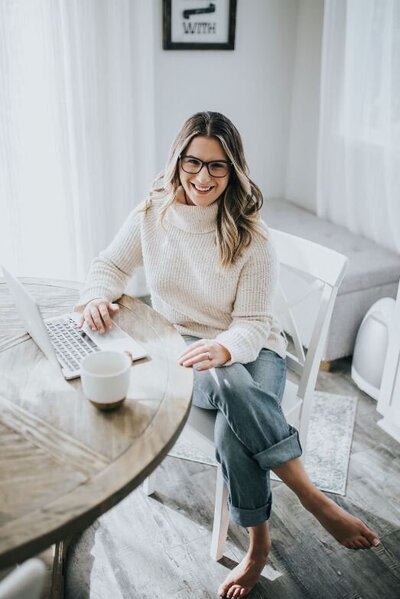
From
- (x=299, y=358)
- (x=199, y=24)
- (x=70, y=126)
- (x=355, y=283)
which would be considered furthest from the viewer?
(x=199, y=24)

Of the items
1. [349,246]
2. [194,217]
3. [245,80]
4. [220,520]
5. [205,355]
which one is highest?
[245,80]

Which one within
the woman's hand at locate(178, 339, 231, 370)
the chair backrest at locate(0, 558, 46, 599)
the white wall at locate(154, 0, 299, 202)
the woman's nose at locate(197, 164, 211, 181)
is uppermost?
the white wall at locate(154, 0, 299, 202)

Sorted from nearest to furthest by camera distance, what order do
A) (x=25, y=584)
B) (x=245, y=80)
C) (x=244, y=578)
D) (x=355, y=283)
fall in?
(x=25, y=584)
(x=244, y=578)
(x=355, y=283)
(x=245, y=80)

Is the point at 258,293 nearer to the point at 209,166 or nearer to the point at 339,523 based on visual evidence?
the point at 209,166

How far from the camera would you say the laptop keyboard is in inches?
45.3

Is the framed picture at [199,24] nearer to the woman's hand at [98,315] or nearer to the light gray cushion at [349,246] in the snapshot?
the light gray cushion at [349,246]

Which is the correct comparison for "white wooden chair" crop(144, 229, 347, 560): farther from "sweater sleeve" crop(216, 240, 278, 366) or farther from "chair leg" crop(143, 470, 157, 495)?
"sweater sleeve" crop(216, 240, 278, 366)

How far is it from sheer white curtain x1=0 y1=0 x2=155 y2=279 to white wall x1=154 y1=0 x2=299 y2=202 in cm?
18

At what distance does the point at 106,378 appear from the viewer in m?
0.96

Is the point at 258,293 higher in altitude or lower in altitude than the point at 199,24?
lower

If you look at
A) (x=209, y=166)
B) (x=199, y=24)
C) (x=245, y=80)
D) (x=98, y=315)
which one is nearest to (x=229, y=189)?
(x=209, y=166)

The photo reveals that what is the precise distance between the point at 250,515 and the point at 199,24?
231 cm

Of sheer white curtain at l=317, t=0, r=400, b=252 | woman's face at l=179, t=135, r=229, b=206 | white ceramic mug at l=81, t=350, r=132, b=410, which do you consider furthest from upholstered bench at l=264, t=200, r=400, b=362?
white ceramic mug at l=81, t=350, r=132, b=410

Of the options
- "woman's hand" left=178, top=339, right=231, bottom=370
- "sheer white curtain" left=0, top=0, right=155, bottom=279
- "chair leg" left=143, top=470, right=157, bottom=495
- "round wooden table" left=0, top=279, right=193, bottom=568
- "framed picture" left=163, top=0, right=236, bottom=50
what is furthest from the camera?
"framed picture" left=163, top=0, right=236, bottom=50
